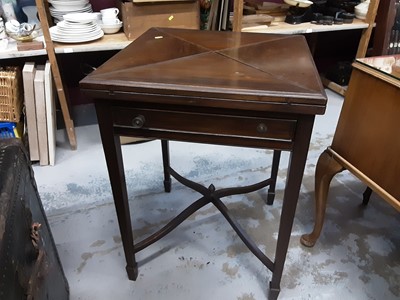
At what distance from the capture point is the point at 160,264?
135 cm

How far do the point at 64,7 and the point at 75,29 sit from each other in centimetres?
18

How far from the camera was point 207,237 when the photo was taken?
1.47 meters

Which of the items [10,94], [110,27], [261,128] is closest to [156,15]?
[110,27]

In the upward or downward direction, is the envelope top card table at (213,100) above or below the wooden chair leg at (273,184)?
above

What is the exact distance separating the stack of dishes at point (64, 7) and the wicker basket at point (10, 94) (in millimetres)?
356

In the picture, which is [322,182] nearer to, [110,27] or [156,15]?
[156,15]

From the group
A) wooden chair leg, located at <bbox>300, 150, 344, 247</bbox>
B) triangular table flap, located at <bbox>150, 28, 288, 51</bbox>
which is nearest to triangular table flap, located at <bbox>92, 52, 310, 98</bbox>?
triangular table flap, located at <bbox>150, 28, 288, 51</bbox>

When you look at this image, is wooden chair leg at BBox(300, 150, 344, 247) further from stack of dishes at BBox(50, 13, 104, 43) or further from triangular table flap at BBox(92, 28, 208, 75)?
stack of dishes at BBox(50, 13, 104, 43)

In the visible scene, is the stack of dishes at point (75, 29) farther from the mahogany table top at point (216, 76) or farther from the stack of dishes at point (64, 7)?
the mahogany table top at point (216, 76)

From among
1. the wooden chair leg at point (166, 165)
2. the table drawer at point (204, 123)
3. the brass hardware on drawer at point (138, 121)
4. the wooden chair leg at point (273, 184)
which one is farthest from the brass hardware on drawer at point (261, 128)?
the wooden chair leg at point (166, 165)

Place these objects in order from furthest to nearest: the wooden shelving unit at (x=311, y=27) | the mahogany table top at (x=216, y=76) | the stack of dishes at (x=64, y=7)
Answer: the wooden shelving unit at (x=311, y=27) → the stack of dishes at (x=64, y=7) → the mahogany table top at (x=216, y=76)

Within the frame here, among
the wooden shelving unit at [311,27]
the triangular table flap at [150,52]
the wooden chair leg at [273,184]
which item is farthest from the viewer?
the wooden shelving unit at [311,27]

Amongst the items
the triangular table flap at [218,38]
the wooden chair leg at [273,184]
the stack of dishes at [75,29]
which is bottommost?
the wooden chair leg at [273,184]

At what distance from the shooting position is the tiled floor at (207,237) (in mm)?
1265
